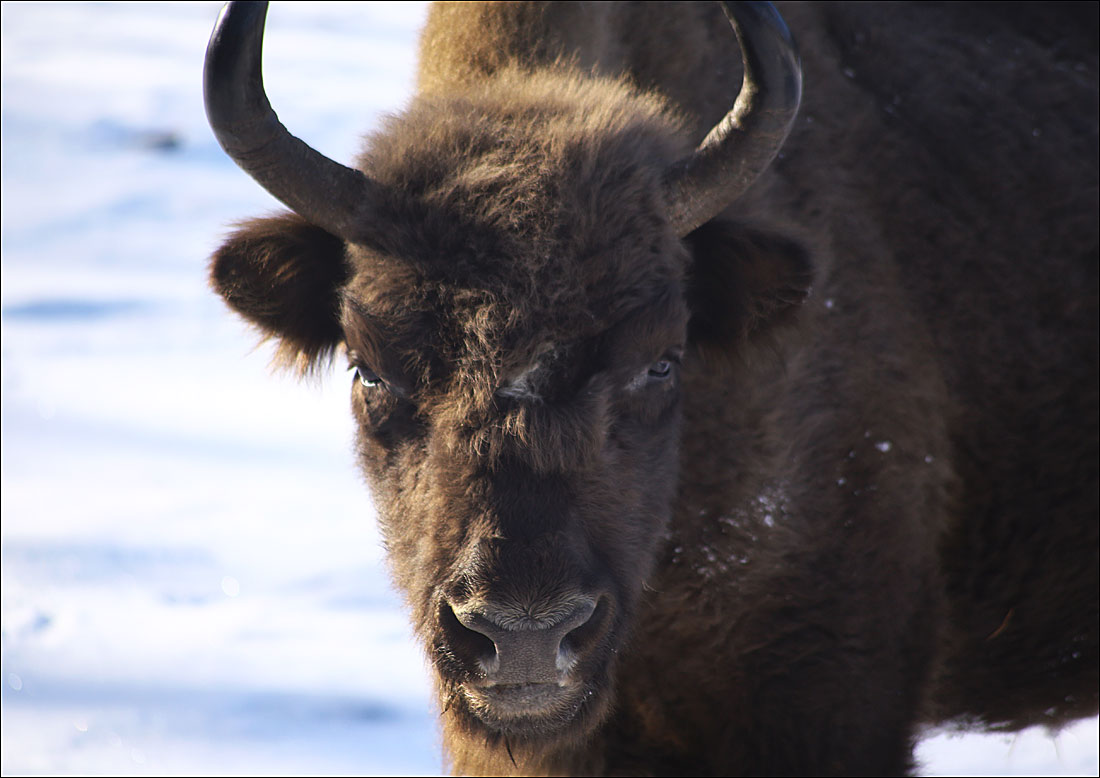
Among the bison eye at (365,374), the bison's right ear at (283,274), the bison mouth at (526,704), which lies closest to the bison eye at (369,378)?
the bison eye at (365,374)

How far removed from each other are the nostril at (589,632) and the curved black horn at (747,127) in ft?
3.08

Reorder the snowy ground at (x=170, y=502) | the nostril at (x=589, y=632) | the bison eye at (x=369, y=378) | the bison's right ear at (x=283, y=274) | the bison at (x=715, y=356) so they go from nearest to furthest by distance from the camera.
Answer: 1. the nostril at (x=589, y=632)
2. the bison at (x=715, y=356)
3. the bison eye at (x=369, y=378)
4. the bison's right ear at (x=283, y=274)
5. the snowy ground at (x=170, y=502)

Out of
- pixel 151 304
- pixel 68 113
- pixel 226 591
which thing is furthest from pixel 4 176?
pixel 226 591

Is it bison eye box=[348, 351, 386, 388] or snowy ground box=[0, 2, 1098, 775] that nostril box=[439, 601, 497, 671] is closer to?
bison eye box=[348, 351, 386, 388]

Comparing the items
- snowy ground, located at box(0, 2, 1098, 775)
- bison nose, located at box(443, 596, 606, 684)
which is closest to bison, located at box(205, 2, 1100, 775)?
bison nose, located at box(443, 596, 606, 684)

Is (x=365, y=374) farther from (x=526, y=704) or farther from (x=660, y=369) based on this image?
(x=526, y=704)

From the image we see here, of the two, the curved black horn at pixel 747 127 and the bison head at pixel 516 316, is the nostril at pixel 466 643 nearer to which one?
the bison head at pixel 516 316

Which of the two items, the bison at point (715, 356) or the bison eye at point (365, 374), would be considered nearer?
the bison at point (715, 356)

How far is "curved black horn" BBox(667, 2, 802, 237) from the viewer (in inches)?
98.2

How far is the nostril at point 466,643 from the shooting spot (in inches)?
89.9

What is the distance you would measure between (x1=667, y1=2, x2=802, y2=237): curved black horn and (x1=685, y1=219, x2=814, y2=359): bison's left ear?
154 mm

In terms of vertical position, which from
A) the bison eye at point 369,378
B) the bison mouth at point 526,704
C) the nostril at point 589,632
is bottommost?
the bison mouth at point 526,704

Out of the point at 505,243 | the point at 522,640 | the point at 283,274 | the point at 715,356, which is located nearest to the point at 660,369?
the point at 715,356

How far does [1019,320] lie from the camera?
3.74 meters
